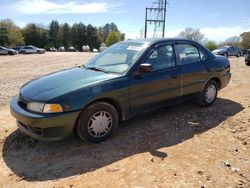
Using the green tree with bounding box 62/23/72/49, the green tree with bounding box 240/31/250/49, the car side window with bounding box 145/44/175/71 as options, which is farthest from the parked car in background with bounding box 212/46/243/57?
the green tree with bounding box 62/23/72/49

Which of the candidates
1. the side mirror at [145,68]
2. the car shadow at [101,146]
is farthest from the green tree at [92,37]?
the side mirror at [145,68]

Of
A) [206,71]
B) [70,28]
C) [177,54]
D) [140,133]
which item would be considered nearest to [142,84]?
[140,133]

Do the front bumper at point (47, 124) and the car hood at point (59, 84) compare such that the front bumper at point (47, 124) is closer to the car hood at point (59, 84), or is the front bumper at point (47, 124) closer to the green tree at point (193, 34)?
the car hood at point (59, 84)

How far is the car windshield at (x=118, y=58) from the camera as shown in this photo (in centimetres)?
432

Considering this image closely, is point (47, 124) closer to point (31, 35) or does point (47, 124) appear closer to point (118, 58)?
point (118, 58)

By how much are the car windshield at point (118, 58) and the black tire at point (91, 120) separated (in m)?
0.71

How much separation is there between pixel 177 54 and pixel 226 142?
6.23 feet

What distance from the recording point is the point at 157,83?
176 inches

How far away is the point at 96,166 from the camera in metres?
3.34

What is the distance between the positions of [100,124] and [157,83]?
1.32 meters

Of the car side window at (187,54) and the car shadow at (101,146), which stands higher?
the car side window at (187,54)

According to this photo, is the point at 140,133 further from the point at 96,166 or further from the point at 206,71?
the point at 206,71

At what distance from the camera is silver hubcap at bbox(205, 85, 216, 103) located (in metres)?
5.66

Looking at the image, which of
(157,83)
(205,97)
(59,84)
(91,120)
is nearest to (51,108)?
(59,84)
